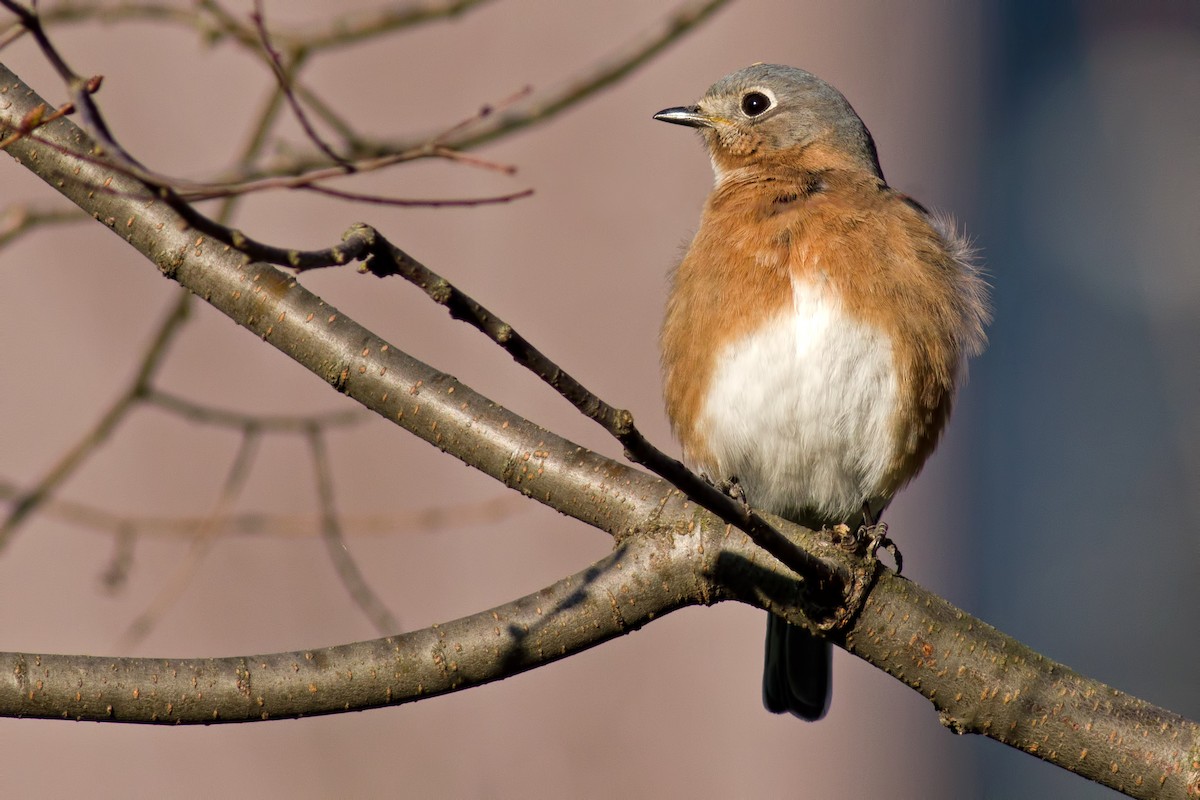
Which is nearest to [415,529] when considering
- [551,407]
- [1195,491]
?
[551,407]

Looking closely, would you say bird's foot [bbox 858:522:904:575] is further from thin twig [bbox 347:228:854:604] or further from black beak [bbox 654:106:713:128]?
black beak [bbox 654:106:713:128]

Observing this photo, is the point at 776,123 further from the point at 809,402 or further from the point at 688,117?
the point at 809,402

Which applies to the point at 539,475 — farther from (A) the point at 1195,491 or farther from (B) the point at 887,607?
(A) the point at 1195,491

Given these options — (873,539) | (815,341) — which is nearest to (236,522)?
(815,341)

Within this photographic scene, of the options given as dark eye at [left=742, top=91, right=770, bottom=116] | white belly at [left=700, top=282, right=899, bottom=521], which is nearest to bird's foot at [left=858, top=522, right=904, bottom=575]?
white belly at [left=700, top=282, right=899, bottom=521]

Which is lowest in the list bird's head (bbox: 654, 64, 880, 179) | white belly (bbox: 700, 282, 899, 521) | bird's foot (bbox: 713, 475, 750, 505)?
bird's foot (bbox: 713, 475, 750, 505)

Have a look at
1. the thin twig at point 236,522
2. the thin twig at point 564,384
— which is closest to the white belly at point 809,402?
the thin twig at point 236,522

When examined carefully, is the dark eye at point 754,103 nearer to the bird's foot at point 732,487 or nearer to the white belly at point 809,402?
the white belly at point 809,402
